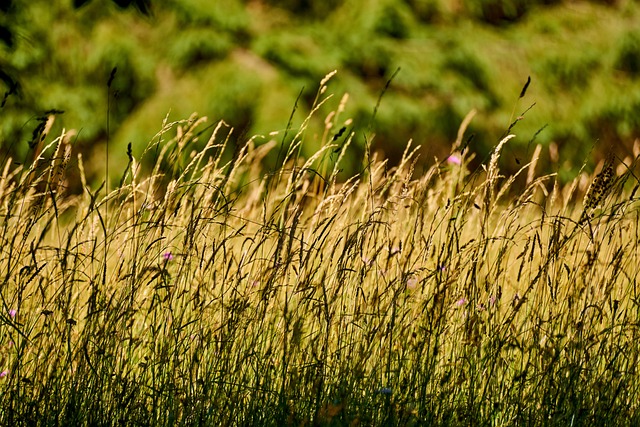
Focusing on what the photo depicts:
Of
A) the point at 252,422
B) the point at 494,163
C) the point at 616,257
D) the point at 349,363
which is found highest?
the point at 494,163

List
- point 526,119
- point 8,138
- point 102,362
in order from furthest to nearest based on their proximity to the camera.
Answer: point 526,119 → point 8,138 → point 102,362

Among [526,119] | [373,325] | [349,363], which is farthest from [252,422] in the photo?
[526,119]

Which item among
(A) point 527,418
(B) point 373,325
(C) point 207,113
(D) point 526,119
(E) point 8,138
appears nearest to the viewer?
(A) point 527,418

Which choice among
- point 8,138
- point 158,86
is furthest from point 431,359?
point 8,138

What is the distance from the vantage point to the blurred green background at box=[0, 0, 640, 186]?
20.6 ft

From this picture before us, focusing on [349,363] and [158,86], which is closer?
[349,363]

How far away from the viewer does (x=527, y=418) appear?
2152 mm

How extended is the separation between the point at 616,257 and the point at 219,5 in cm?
511

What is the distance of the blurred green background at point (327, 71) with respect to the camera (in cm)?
627

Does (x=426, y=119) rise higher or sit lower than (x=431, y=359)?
higher

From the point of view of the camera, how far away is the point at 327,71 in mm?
6395

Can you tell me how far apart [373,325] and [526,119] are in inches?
206

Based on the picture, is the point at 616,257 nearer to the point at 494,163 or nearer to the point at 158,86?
the point at 494,163

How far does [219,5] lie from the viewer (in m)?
6.66
